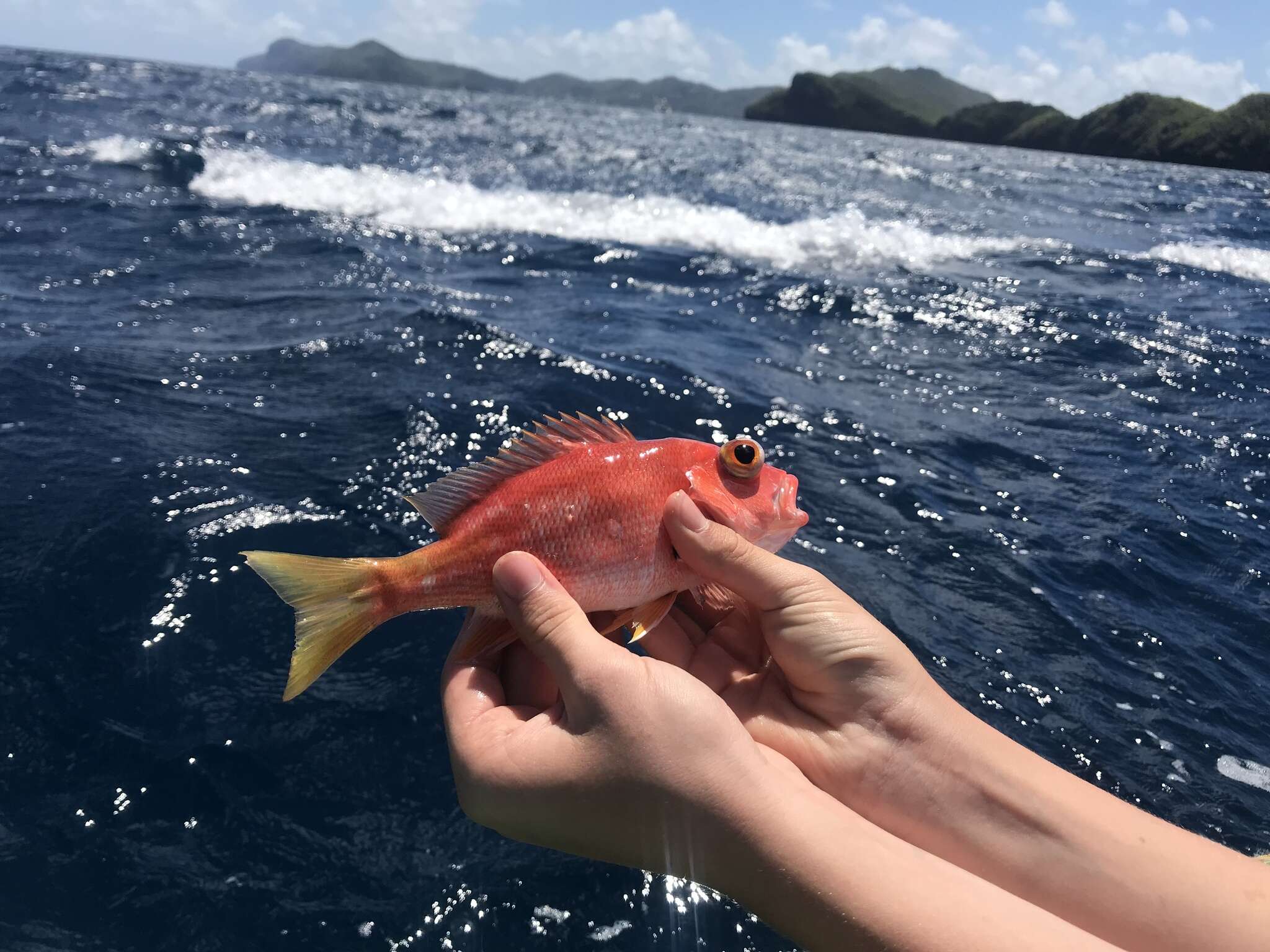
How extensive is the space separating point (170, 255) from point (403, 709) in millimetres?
8729

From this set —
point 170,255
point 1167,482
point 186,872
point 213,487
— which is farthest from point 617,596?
point 170,255

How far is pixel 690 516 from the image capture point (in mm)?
2641

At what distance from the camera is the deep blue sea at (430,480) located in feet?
9.49

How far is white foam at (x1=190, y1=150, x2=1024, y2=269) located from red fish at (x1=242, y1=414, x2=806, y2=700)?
1089 centimetres

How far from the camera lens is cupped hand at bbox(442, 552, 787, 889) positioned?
2.10 metres

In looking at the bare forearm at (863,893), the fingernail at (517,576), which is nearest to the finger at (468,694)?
the fingernail at (517,576)

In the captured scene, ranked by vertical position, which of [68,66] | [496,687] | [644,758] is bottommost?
[496,687]

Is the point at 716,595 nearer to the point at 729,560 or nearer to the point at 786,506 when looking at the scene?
the point at 729,560

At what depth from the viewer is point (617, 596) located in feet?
8.98

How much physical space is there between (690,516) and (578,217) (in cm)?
1438

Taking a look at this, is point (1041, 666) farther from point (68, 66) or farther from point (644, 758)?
point (68, 66)

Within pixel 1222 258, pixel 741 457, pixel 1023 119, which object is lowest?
pixel 741 457

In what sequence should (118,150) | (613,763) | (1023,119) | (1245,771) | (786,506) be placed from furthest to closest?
(1023,119)
(118,150)
(1245,771)
(786,506)
(613,763)

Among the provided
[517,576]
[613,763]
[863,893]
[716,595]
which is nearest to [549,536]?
[517,576]
